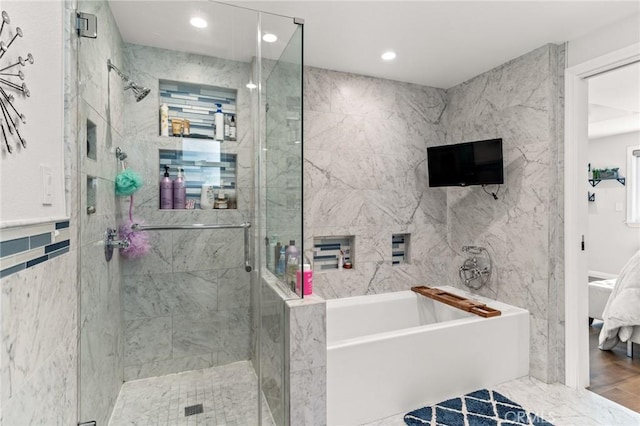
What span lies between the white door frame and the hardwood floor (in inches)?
7.9

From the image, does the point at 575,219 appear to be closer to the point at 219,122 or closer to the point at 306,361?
the point at 306,361

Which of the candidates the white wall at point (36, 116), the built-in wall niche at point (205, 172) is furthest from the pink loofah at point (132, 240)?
the white wall at point (36, 116)

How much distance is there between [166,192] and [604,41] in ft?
9.72

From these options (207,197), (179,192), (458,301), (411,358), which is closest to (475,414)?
(411,358)

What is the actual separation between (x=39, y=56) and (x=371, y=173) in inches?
99.4

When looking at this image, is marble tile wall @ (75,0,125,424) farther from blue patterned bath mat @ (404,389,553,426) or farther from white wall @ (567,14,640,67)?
white wall @ (567,14,640,67)

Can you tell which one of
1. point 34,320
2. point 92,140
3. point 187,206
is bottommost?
point 34,320

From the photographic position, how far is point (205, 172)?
1793 mm

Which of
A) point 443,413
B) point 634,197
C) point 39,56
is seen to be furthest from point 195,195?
point 634,197

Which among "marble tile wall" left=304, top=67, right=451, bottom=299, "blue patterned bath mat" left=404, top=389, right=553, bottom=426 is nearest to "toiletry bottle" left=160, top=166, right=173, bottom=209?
"marble tile wall" left=304, top=67, right=451, bottom=299

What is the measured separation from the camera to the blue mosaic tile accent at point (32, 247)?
0.87m

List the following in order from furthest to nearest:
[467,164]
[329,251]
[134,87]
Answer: [329,251] → [467,164] → [134,87]

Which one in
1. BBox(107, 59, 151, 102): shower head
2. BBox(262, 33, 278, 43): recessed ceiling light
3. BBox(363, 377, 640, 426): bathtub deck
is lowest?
BBox(363, 377, 640, 426): bathtub deck

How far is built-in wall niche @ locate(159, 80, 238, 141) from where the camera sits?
5.71ft
